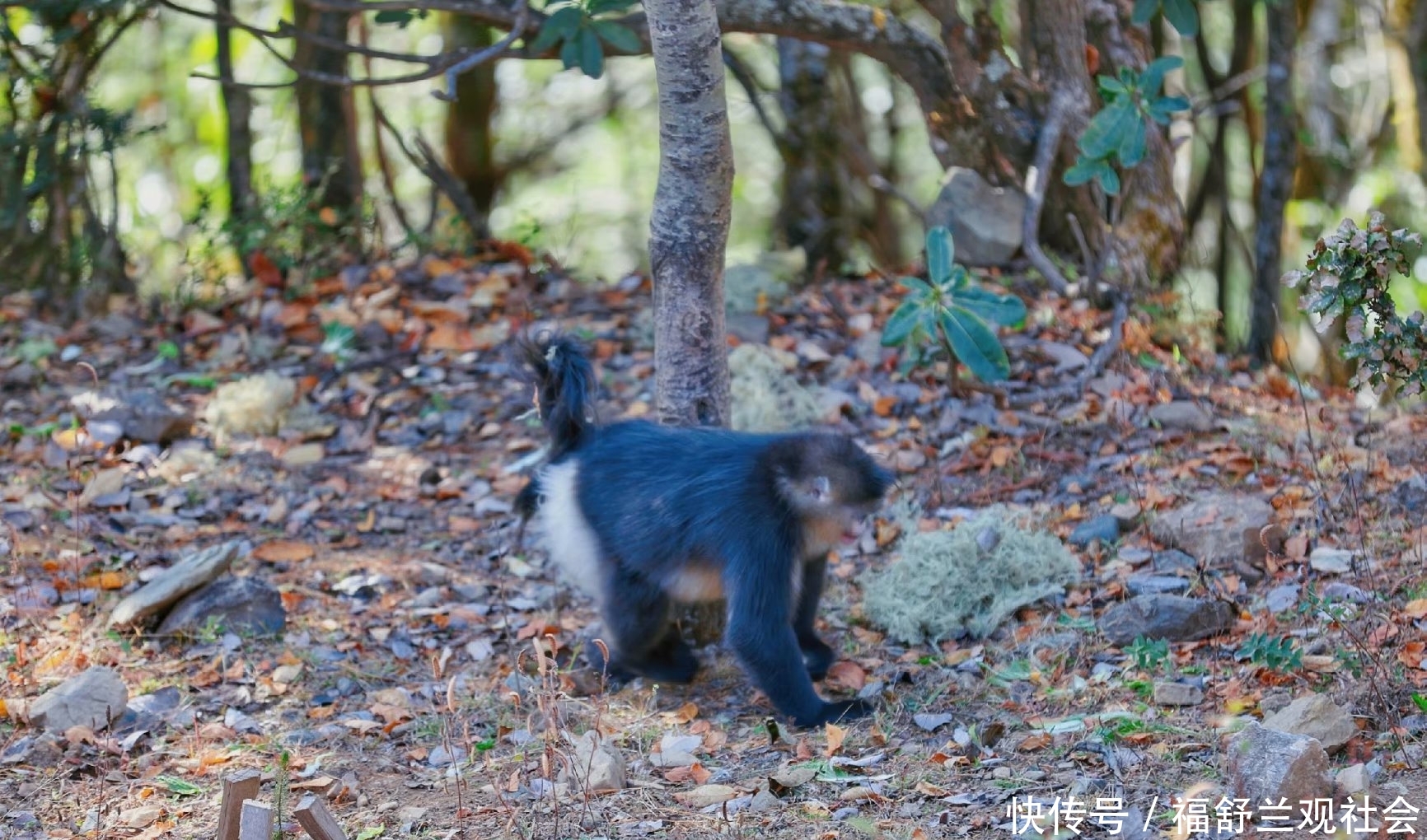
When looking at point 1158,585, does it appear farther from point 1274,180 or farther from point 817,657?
point 1274,180

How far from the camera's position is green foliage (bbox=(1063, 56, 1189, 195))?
19.7ft

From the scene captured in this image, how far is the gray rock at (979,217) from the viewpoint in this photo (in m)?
6.88

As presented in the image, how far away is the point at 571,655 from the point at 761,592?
0.83m

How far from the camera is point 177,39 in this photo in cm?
1090

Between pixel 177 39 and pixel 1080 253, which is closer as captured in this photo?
pixel 1080 253

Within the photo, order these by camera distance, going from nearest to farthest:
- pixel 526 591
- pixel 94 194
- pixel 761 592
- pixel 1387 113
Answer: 1. pixel 761 592
2. pixel 526 591
3. pixel 94 194
4. pixel 1387 113

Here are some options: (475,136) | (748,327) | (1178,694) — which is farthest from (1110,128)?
(475,136)

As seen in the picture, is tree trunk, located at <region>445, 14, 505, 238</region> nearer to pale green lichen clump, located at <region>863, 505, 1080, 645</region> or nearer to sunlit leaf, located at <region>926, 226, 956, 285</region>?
sunlit leaf, located at <region>926, 226, 956, 285</region>

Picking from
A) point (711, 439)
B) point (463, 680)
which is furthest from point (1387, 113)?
point (463, 680)

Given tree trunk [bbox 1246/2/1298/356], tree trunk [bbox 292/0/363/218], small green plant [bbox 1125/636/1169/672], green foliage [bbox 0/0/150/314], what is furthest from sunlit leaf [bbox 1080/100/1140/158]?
green foliage [bbox 0/0/150/314]

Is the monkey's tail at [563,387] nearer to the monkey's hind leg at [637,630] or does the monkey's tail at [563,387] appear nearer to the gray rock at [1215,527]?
the monkey's hind leg at [637,630]

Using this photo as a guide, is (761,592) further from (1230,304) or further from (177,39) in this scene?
(177,39)

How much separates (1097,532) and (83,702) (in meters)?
3.27

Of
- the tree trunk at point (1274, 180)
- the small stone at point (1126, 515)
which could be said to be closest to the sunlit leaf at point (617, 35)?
the small stone at point (1126, 515)
